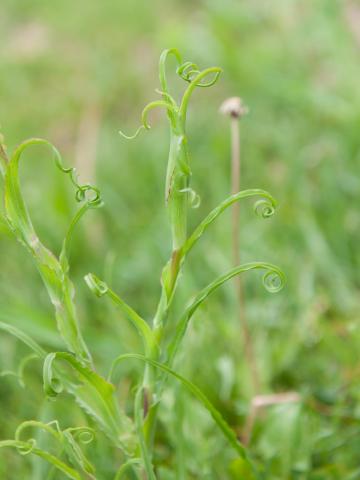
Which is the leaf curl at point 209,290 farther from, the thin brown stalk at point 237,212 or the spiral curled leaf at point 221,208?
the thin brown stalk at point 237,212

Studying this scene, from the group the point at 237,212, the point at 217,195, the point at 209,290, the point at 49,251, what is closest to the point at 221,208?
the point at 209,290

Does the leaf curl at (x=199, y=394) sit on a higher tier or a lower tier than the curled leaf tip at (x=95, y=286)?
lower

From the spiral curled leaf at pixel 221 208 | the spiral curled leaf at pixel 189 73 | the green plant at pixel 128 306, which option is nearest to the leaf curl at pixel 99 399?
the green plant at pixel 128 306

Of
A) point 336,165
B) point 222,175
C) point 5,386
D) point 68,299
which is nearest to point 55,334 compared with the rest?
point 5,386

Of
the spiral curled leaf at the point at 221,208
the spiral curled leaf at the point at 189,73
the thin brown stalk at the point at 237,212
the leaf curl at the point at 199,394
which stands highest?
the thin brown stalk at the point at 237,212

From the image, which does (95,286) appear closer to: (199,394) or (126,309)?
(126,309)

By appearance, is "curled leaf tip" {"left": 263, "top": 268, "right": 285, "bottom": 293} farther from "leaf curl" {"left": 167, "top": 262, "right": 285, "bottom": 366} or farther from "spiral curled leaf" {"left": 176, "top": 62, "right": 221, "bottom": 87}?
"spiral curled leaf" {"left": 176, "top": 62, "right": 221, "bottom": 87}

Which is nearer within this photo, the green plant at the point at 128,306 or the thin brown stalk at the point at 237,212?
the green plant at the point at 128,306
